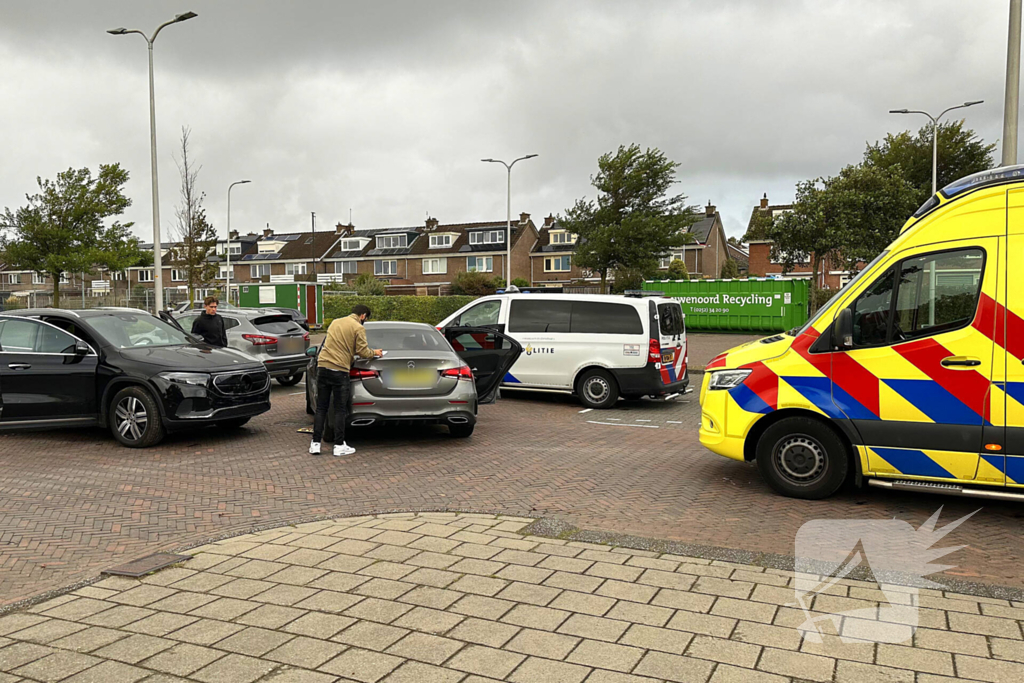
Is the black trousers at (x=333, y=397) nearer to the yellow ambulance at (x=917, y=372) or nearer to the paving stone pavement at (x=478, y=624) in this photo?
the paving stone pavement at (x=478, y=624)

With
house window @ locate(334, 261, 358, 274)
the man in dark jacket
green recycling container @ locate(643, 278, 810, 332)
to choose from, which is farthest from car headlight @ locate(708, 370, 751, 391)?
house window @ locate(334, 261, 358, 274)

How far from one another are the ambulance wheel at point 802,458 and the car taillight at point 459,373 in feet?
11.4

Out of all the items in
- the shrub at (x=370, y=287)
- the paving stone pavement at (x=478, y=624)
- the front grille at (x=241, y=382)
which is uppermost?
the shrub at (x=370, y=287)

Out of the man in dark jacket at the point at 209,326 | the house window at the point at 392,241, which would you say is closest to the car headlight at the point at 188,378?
the man in dark jacket at the point at 209,326

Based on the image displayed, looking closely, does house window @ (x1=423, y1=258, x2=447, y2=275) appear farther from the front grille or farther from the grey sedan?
the grey sedan

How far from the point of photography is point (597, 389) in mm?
12336

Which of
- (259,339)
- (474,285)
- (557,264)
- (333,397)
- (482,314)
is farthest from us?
(557,264)

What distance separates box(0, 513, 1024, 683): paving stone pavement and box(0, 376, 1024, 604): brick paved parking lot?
25.8 inches

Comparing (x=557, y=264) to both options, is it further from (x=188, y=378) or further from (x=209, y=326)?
(x=188, y=378)

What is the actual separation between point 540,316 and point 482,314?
110cm

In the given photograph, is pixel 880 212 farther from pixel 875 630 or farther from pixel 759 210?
pixel 759 210

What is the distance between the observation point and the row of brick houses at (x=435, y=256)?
67.7m

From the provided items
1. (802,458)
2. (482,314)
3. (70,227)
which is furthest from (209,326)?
(70,227)

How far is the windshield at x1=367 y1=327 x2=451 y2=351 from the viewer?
29.8 ft
